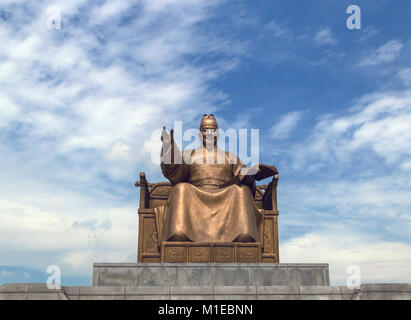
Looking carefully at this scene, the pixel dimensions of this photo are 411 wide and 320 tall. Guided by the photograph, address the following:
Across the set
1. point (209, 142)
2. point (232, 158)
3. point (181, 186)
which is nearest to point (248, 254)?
point (181, 186)

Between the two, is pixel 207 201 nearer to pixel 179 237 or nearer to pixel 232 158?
pixel 179 237

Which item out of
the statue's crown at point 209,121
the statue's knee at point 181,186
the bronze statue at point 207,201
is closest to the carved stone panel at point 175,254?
the bronze statue at point 207,201

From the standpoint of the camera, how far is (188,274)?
8.80m

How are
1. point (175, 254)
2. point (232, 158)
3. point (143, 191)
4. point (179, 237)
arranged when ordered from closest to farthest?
point (175, 254) < point (179, 237) < point (143, 191) < point (232, 158)

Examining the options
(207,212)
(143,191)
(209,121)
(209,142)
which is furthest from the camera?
(209,121)

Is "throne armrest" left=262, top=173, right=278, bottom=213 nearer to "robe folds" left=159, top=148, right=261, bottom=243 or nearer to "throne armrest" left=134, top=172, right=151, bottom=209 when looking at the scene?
"robe folds" left=159, top=148, right=261, bottom=243

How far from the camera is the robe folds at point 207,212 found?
998 centimetres

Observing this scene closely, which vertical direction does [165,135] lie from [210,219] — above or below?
above

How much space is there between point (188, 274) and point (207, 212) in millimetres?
1871

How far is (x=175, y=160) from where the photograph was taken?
36.2 ft

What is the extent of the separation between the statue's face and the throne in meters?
1.40
